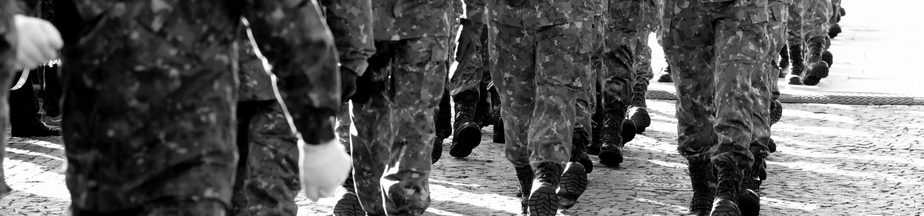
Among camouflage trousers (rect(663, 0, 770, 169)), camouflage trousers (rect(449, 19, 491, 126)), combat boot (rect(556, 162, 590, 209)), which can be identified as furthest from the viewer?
camouflage trousers (rect(449, 19, 491, 126))

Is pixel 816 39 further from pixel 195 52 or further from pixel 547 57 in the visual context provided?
pixel 195 52

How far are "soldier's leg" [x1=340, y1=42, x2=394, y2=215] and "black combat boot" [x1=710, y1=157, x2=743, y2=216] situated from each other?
1590mm

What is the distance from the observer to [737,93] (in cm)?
673

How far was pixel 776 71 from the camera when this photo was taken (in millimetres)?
8125

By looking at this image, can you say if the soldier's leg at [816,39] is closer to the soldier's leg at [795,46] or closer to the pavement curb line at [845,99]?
the soldier's leg at [795,46]

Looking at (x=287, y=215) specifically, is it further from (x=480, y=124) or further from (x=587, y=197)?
(x=480, y=124)

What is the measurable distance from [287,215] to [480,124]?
4.90m

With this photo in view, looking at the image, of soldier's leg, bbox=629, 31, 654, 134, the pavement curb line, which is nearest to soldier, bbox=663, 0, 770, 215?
soldier's leg, bbox=629, 31, 654, 134

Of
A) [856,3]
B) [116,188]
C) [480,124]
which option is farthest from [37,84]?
[856,3]

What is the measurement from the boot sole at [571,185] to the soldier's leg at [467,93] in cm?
156

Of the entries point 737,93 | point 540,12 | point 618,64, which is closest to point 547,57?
point 540,12

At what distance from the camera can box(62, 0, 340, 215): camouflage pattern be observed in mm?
3256

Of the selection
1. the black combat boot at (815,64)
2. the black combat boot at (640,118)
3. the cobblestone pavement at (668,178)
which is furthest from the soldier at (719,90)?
the black combat boot at (815,64)

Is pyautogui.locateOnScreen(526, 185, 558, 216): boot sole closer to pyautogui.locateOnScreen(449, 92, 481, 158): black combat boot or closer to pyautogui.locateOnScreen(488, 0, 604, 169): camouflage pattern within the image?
pyautogui.locateOnScreen(488, 0, 604, 169): camouflage pattern
